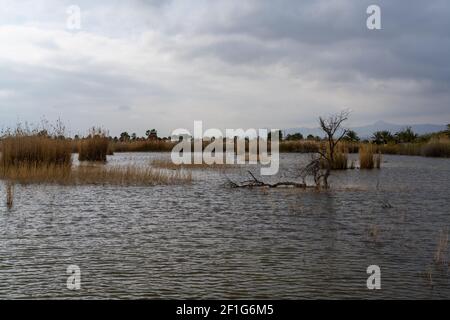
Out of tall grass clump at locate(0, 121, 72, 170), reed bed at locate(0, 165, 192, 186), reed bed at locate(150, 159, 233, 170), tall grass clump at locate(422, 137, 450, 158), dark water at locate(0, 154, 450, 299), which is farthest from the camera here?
tall grass clump at locate(422, 137, 450, 158)

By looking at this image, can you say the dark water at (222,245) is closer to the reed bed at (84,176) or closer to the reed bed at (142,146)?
the reed bed at (84,176)

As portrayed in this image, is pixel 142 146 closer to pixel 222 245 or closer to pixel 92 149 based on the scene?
pixel 92 149

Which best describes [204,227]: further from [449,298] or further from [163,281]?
[449,298]

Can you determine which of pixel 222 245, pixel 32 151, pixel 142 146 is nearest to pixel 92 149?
pixel 32 151

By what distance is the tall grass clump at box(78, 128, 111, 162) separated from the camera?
109 ft

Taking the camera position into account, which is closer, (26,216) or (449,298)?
(449,298)

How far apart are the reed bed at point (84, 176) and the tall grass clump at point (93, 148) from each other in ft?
32.7

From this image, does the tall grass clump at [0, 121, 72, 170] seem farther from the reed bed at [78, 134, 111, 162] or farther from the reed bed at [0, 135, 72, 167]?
the reed bed at [78, 134, 111, 162]

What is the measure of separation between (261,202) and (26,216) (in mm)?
6971

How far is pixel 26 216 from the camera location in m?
12.9

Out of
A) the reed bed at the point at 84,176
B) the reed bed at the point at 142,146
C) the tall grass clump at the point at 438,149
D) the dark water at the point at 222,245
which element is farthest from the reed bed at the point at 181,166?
the tall grass clump at the point at 438,149

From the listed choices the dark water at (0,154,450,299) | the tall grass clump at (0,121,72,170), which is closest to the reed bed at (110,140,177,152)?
the tall grass clump at (0,121,72,170)

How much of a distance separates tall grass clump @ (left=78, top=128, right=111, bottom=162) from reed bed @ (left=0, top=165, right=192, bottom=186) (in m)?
9.97
